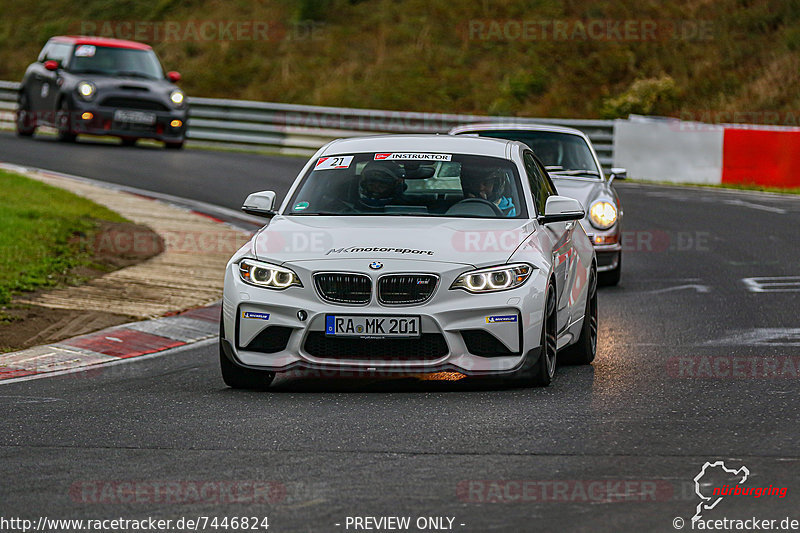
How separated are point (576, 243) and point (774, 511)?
4.27 m

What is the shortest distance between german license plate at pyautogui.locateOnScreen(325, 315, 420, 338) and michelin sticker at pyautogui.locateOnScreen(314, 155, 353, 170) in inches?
64.4

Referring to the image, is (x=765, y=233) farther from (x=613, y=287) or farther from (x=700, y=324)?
(x=700, y=324)

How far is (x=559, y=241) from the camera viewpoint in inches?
333

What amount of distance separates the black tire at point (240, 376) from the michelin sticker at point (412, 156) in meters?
1.65

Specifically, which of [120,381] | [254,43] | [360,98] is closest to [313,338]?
[120,381]

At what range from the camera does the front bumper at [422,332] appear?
24.2 ft

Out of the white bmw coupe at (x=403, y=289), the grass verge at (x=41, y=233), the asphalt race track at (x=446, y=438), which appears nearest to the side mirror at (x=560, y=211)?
the white bmw coupe at (x=403, y=289)

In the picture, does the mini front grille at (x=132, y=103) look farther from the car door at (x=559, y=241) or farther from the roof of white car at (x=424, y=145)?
the car door at (x=559, y=241)

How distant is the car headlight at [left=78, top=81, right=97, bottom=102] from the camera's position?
81.3 ft

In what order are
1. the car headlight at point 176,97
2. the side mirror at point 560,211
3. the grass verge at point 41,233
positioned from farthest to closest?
the car headlight at point 176,97 → the grass verge at point 41,233 → the side mirror at point 560,211

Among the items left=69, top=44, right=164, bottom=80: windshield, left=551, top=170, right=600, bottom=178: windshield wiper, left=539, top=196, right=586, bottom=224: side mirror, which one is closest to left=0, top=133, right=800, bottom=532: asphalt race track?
left=539, top=196, right=586, bottom=224: side mirror

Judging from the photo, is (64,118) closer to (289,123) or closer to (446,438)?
(289,123)

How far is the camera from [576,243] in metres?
9.05

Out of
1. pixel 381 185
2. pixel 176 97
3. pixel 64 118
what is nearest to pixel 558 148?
pixel 381 185
